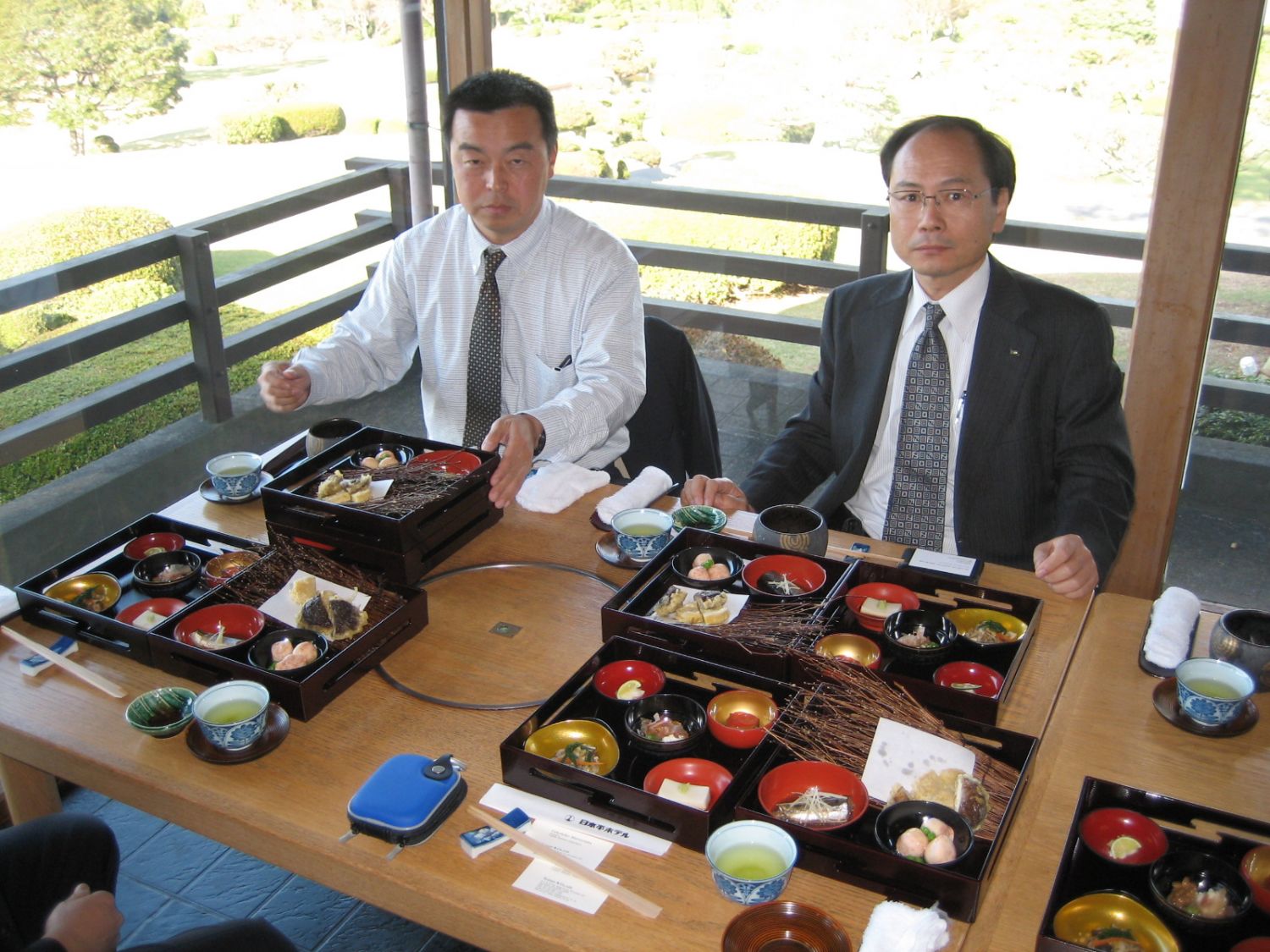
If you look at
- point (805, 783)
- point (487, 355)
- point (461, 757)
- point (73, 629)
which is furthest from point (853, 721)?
point (487, 355)

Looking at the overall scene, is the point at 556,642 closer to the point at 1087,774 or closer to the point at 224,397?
the point at 1087,774

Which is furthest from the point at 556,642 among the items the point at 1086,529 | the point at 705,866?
the point at 1086,529

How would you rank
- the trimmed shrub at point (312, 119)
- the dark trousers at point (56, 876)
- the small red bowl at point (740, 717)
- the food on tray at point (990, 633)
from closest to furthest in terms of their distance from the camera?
the small red bowl at point (740, 717), the dark trousers at point (56, 876), the food on tray at point (990, 633), the trimmed shrub at point (312, 119)

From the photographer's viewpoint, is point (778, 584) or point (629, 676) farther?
point (778, 584)

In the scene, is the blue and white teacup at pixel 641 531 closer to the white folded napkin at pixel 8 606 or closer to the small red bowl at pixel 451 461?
the small red bowl at pixel 451 461

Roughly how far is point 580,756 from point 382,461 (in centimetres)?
92

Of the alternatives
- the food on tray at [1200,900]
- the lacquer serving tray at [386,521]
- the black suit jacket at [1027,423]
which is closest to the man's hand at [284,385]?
the lacquer serving tray at [386,521]

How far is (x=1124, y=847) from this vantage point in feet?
4.37

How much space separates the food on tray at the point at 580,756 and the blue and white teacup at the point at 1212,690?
869mm

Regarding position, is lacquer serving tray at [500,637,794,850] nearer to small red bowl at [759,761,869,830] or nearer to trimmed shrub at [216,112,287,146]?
small red bowl at [759,761,869,830]

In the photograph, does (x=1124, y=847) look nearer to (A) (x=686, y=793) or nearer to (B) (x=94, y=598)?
(A) (x=686, y=793)

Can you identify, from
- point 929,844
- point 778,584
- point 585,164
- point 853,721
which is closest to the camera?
point 929,844

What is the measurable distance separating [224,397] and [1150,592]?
9.55 ft

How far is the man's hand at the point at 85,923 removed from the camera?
151cm
